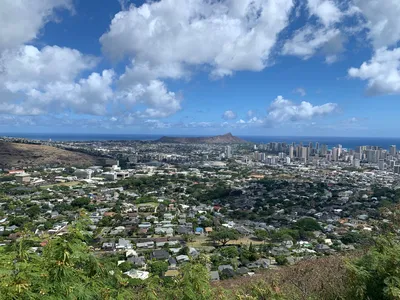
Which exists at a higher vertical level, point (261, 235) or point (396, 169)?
point (396, 169)

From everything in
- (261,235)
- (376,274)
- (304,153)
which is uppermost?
(376,274)

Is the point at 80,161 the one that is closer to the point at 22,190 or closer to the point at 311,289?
the point at 22,190

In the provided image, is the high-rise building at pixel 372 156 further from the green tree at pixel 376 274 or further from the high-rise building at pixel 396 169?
the green tree at pixel 376 274

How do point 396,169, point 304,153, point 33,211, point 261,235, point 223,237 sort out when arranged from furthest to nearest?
point 304,153 < point 396,169 < point 33,211 < point 261,235 < point 223,237

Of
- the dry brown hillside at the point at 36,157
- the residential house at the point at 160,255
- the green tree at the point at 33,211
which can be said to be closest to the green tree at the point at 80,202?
the green tree at the point at 33,211

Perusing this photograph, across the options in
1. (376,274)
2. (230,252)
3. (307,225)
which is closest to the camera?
(376,274)

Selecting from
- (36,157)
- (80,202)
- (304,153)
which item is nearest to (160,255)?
(80,202)

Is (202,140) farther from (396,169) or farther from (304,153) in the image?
(396,169)

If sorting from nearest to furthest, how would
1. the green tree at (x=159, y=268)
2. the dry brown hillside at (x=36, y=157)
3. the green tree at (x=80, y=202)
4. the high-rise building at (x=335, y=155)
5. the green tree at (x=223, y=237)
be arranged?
the green tree at (x=159, y=268) → the green tree at (x=223, y=237) → the green tree at (x=80, y=202) → the dry brown hillside at (x=36, y=157) → the high-rise building at (x=335, y=155)

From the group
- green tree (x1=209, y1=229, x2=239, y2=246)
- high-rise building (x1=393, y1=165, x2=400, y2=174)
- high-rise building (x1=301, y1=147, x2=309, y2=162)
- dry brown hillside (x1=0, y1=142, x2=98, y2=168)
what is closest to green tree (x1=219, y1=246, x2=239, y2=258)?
green tree (x1=209, y1=229, x2=239, y2=246)
